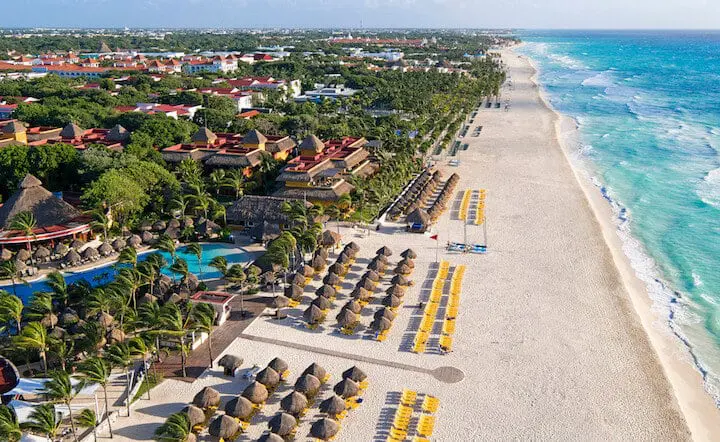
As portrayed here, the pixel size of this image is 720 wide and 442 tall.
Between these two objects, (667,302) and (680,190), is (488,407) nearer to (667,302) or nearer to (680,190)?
(667,302)

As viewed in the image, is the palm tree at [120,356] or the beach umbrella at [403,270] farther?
the beach umbrella at [403,270]

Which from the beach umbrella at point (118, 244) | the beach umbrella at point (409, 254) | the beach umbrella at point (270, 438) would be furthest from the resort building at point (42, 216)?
the beach umbrella at point (270, 438)

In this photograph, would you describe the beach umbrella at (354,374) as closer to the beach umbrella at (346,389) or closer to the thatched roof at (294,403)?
the beach umbrella at (346,389)

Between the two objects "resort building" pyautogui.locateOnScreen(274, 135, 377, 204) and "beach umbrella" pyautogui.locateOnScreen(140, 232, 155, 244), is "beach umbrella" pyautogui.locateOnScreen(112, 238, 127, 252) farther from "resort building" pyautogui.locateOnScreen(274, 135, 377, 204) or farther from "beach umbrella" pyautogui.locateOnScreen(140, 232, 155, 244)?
"resort building" pyautogui.locateOnScreen(274, 135, 377, 204)

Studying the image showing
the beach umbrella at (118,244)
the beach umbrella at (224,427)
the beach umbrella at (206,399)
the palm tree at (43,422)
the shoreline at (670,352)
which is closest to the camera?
the palm tree at (43,422)

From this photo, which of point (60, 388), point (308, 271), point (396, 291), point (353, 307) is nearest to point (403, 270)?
point (396, 291)

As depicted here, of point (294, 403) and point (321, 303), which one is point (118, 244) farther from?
point (294, 403)
